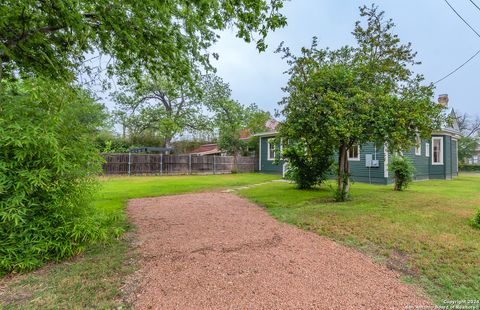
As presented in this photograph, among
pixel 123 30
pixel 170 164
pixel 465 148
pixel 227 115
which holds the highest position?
pixel 227 115

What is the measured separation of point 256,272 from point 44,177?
8.48ft

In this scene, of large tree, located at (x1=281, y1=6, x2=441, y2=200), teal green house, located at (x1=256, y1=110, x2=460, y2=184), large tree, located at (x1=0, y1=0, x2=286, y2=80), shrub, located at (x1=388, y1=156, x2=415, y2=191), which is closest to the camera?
large tree, located at (x1=0, y1=0, x2=286, y2=80)

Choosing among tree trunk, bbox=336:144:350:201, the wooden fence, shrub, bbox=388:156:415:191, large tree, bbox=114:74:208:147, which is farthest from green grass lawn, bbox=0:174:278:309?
large tree, bbox=114:74:208:147

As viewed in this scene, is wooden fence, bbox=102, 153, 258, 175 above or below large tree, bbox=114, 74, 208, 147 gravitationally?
below

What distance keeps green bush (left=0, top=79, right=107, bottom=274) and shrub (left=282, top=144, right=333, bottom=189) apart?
23.9 ft

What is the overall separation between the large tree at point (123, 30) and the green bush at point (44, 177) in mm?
1252

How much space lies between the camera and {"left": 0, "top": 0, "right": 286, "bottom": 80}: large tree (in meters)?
4.04

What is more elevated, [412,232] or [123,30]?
[123,30]

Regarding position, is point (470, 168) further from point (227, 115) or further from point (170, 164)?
point (170, 164)

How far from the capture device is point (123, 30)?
439cm

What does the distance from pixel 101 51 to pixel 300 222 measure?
5.54 metres

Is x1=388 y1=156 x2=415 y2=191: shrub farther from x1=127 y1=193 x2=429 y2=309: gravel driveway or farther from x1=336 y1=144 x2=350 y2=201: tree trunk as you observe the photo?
x1=127 y1=193 x2=429 y2=309: gravel driveway

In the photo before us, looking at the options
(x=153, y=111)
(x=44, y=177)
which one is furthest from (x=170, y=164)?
(x=44, y=177)

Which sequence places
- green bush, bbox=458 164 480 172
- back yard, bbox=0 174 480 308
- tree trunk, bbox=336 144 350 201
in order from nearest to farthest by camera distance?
back yard, bbox=0 174 480 308, tree trunk, bbox=336 144 350 201, green bush, bbox=458 164 480 172
